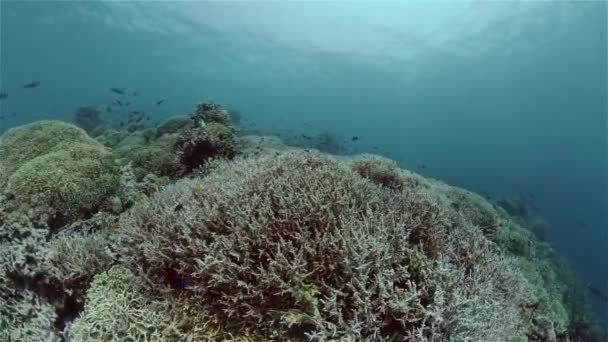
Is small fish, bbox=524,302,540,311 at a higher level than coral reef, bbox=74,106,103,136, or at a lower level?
higher

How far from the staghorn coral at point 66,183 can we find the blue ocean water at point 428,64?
1257 centimetres

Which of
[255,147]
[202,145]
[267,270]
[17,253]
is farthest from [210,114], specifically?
[267,270]

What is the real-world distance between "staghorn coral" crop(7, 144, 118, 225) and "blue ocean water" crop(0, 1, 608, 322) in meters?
12.6

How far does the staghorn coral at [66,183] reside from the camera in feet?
18.6

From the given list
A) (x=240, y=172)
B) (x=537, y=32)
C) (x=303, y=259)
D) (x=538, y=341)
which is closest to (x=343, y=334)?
(x=303, y=259)

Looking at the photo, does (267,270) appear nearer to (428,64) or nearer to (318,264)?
(318,264)

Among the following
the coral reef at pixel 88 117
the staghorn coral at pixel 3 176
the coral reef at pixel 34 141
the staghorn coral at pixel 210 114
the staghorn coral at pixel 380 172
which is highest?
the staghorn coral at pixel 380 172

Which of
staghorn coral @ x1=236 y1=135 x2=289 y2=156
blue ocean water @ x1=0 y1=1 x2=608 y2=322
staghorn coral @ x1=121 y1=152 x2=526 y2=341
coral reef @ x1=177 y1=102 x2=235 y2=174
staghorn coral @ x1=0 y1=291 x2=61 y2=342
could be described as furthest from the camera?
blue ocean water @ x1=0 y1=1 x2=608 y2=322

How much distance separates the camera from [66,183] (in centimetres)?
591

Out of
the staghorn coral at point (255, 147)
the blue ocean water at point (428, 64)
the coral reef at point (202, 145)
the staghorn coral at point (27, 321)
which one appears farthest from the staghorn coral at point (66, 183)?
the blue ocean water at point (428, 64)

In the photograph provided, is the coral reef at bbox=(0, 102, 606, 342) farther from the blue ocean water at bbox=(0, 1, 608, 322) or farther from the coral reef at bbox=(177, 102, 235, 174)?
the blue ocean water at bbox=(0, 1, 608, 322)

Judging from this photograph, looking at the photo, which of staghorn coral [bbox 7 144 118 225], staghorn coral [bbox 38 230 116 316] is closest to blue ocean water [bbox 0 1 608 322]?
staghorn coral [bbox 7 144 118 225]

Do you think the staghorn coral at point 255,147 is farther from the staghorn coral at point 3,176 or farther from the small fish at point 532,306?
the small fish at point 532,306

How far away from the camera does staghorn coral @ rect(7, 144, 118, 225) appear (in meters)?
5.68
